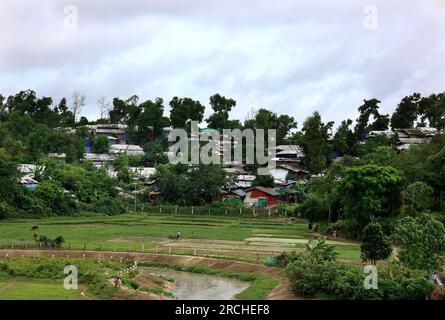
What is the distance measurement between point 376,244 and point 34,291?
17.2 meters

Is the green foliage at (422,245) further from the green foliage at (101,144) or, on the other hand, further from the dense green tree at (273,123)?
the green foliage at (101,144)

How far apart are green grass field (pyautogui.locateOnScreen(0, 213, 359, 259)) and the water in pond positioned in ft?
21.6

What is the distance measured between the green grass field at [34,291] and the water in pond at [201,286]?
17.5 ft

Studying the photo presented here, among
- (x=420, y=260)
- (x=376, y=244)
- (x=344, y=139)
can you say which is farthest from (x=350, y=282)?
(x=344, y=139)

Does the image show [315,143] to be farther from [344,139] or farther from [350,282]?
[350,282]

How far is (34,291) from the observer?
95.6ft

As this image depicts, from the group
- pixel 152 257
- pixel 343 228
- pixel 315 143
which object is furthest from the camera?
pixel 315 143

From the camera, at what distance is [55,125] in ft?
320

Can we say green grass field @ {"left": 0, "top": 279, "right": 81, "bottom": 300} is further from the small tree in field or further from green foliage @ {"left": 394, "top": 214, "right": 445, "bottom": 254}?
green foliage @ {"left": 394, "top": 214, "right": 445, "bottom": 254}

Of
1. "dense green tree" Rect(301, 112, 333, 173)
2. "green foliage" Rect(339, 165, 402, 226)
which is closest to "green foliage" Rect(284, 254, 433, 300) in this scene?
"green foliage" Rect(339, 165, 402, 226)

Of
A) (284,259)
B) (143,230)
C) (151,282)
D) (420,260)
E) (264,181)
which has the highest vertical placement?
(264,181)

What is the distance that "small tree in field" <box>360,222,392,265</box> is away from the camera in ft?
107
